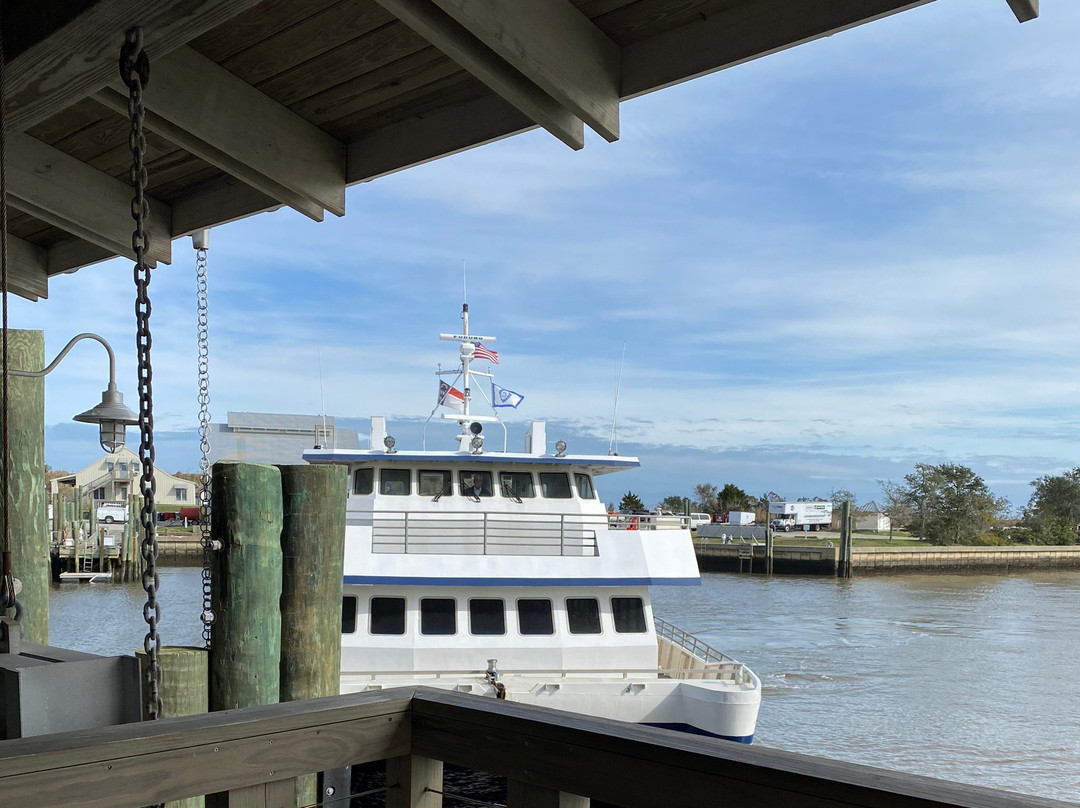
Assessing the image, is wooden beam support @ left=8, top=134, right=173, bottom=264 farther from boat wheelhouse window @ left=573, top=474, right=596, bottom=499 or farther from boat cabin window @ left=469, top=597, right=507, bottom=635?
boat wheelhouse window @ left=573, top=474, right=596, bottom=499

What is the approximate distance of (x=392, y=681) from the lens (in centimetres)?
1098

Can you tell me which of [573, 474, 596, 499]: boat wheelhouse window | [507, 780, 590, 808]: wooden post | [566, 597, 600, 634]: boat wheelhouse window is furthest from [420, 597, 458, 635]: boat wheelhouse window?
[507, 780, 590, 808]: wooden post

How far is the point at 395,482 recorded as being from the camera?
46.1 feet

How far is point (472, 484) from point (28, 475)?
28.4 ft

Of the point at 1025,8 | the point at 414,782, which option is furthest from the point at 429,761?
the point at 1025,8

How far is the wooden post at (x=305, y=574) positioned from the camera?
5316mm

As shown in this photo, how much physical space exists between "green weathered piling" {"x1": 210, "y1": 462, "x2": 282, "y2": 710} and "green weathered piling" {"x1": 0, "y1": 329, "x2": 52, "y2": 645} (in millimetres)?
1300

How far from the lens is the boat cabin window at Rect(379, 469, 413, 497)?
46.0 feet

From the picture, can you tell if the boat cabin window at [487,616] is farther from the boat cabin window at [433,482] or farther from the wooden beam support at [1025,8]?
the wooden beam support at [1025,8]

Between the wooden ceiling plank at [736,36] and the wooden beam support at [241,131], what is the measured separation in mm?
1434

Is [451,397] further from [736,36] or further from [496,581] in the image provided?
[736,36]

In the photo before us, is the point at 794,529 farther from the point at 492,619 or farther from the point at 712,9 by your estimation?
the point at 712,9

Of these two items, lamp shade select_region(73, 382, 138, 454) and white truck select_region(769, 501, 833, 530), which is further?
white truck select_region(769, 501, 833, 530)

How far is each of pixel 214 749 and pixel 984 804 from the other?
1.38 meters
